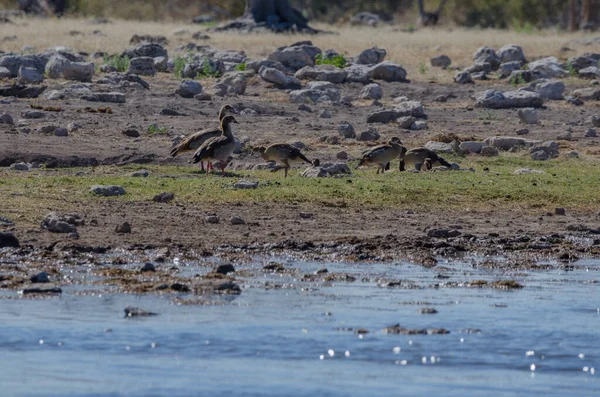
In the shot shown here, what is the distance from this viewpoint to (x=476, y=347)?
331 inches

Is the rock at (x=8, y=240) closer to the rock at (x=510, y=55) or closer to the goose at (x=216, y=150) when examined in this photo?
the goose at (x=216, y=150)

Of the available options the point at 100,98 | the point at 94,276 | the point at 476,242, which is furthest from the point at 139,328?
the point at 100,98

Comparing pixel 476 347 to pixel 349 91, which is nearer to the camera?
pixel 476 347

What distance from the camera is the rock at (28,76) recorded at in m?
21.8

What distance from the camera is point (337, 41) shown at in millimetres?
33031

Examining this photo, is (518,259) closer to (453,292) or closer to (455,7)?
(453,292)

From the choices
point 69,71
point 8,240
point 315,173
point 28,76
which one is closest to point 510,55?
point 69,71

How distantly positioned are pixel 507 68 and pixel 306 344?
19552mm

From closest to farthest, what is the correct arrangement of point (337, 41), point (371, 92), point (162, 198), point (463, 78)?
point (162, 198)
point (371, 92)
point (463, 78)
point (337, 41)

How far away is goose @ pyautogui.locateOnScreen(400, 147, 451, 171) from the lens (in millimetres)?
15922

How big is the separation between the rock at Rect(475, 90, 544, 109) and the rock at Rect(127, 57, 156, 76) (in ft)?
20.3

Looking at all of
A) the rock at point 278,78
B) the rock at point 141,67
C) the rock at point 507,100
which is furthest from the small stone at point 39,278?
the rock at point 141,67

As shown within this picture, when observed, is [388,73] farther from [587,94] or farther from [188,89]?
[188,89]

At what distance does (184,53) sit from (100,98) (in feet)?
27.0
